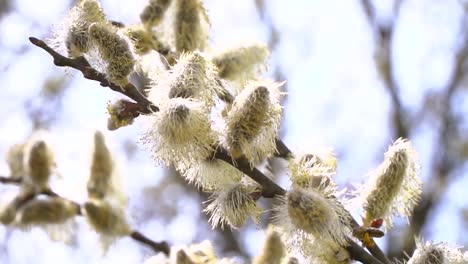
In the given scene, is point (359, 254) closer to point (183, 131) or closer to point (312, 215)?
point (312, 215)

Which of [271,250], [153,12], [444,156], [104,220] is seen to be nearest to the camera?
[271,250]

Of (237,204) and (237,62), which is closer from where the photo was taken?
(237,204)

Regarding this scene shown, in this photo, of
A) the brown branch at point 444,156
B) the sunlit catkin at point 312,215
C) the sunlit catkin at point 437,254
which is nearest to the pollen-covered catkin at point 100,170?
the sunlit catkin at point 312,215

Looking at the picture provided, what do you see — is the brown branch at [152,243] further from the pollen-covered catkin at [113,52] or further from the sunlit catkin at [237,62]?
the sunlit catkin at [237,62]

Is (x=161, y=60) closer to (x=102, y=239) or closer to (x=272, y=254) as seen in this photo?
(x=102, y=239)

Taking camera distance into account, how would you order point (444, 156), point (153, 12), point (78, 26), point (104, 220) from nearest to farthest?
point (104, 220) < point (78, 26) < point (153, 12) < point (444, 156)

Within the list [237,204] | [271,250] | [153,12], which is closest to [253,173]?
[237,204]

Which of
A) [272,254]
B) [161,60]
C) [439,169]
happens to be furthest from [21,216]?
[439,169]

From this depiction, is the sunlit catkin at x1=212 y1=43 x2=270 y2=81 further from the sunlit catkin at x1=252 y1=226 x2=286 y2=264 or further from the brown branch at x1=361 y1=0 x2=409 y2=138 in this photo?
the brown branch at x1=361 y1=0 x2=409 y2=138
